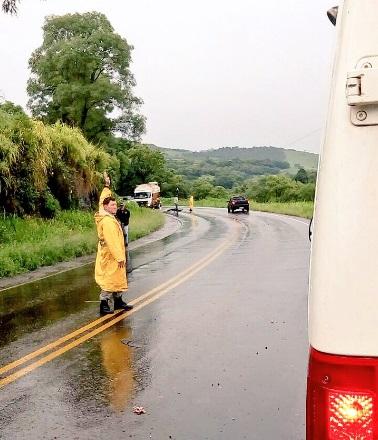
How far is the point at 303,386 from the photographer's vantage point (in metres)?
5.73

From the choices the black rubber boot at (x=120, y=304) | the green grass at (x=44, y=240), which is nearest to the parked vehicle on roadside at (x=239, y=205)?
the green grass at (x=44, y=240)

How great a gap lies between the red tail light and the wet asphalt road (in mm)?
2704

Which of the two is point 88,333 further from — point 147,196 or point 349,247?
point 147,196

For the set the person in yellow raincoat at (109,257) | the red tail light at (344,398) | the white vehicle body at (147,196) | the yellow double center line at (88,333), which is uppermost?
the red tail light at (344,398)

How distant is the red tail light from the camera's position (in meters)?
2.02

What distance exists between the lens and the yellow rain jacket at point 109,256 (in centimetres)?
920

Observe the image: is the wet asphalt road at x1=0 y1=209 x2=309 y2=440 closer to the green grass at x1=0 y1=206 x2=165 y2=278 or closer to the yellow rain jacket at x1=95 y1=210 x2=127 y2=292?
the yellow rain jacket at x1=95 y1=210 x2=127 y2=292

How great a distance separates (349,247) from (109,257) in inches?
298

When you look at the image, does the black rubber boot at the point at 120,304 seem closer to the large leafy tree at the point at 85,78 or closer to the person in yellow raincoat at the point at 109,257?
the person in yellow raincoat at the point at 109,257

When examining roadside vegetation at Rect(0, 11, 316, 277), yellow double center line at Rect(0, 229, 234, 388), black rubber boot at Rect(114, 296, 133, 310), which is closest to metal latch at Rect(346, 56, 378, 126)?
yellow double center line at Rect(0, 229, 234, 388)

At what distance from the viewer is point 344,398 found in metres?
2.05

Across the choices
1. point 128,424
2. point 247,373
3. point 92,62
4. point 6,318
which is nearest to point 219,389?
point 247,373

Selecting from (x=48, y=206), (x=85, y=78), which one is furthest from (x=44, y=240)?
(x=85, y=78)

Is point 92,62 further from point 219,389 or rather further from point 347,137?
point 347,137
